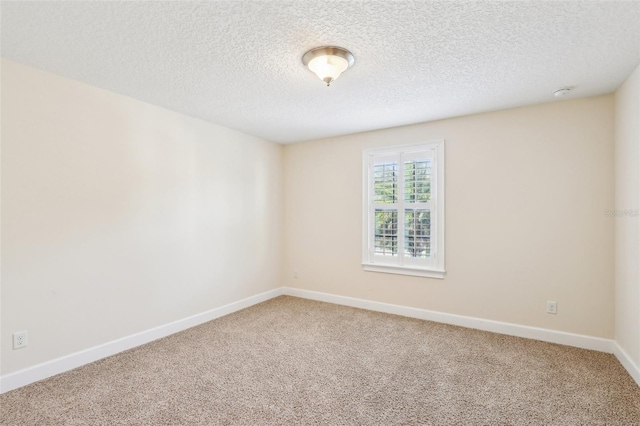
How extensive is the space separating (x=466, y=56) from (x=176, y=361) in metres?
3.43

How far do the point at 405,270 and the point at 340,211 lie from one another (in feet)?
4.06

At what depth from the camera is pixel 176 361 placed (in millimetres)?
2729

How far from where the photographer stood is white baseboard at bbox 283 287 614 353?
295 centimetres

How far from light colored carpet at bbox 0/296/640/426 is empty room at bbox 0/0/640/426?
0.02 metres

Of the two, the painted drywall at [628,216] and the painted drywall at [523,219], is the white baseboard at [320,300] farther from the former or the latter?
the painted drywall at [628,216]

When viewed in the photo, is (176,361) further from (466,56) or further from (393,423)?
(466,56)

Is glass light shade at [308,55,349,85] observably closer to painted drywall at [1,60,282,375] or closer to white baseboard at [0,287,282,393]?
painted drywall at [1,60,282,375]

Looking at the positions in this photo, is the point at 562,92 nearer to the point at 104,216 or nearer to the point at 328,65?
the point at 328,65

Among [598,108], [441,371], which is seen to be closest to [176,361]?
[441,371]

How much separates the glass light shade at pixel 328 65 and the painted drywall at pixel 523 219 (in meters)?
1.98

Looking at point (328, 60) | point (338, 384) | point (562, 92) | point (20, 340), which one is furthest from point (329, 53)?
point (20, 340)

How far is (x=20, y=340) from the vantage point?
233 cm

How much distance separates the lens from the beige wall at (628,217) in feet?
7.82

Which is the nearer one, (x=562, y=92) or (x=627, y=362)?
(x=627, y=362)
